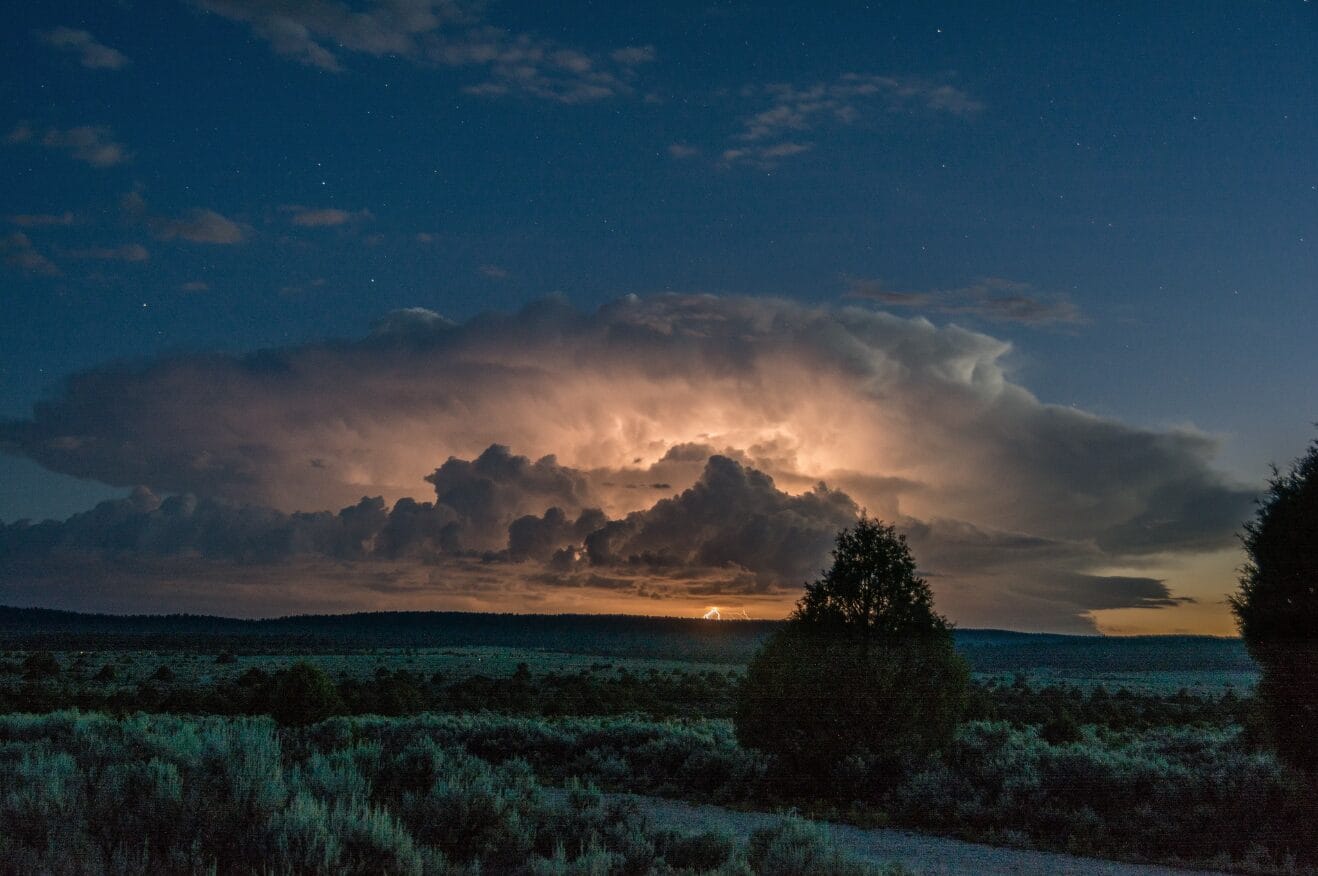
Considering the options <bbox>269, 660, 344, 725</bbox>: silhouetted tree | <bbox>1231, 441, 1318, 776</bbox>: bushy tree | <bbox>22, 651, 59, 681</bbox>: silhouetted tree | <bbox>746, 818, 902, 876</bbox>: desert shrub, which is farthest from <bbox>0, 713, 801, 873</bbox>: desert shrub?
<bbox>22, 651, 59, 681</bbox>: silhouetted tree

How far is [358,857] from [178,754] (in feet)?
16.7

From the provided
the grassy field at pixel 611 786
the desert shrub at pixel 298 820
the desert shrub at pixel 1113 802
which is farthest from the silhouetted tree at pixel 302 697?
the desert shrub at pixel 1113 802

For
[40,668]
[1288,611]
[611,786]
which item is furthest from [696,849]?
[40,668]

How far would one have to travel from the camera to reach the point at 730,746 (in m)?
23.5

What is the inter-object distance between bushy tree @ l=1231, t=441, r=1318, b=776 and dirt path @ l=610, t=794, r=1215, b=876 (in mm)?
2517

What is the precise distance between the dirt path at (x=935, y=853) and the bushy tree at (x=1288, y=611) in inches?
99.1

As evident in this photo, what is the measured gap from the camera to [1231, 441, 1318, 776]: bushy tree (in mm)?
14133

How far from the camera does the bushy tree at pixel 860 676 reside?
18.9 m

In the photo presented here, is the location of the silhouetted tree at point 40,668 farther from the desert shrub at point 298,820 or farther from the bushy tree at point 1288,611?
the bushy tree at point 1288,611

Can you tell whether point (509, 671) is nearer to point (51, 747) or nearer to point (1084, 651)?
point (51, 747)

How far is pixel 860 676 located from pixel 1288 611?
7054mm

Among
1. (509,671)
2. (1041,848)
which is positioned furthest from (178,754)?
(509,671)

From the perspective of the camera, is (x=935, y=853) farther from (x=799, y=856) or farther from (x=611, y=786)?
(x=611, y=786)

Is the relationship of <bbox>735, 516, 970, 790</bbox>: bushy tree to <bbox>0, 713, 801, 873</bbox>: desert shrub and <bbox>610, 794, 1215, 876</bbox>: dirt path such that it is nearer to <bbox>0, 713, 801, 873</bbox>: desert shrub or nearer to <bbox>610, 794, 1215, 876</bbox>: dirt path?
<bbox>610, 794, 1215, 876</bbox>: dirt path
